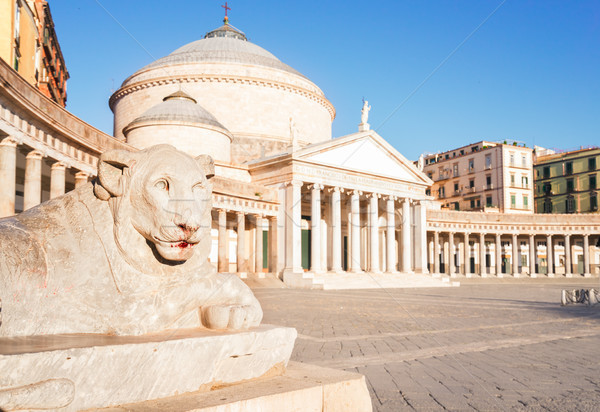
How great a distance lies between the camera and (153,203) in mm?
3549

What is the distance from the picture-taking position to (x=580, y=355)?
8.34m

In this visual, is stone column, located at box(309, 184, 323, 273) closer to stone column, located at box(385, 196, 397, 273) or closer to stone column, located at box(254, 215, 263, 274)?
stone column, located at box(254, 215, 263, 274)

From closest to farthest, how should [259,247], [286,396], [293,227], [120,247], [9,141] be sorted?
[286,396], [120,247], [9,141], [293,227], [259,247]

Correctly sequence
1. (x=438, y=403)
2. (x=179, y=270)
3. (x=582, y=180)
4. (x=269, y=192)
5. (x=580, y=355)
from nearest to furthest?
(x=179, y=270) < (x=438, y=403) < (x=580, y=355) < (x=269, y=192) < (x=582, y=180)

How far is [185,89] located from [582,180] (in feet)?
159

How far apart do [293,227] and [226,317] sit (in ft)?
95.0

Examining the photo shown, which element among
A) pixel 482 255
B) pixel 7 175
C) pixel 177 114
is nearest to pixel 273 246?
pixel 177 114

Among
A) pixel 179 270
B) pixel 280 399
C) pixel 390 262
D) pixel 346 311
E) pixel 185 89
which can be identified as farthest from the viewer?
pixel 185 89

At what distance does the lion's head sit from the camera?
354cm

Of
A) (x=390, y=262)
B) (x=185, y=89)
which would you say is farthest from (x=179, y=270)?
(x=185, y=89)

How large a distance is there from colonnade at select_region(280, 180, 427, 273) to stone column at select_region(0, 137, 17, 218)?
19.4m

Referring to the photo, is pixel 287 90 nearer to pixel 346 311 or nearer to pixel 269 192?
pixel 269 192

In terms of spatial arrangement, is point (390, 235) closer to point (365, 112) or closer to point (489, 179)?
point (365, 112)

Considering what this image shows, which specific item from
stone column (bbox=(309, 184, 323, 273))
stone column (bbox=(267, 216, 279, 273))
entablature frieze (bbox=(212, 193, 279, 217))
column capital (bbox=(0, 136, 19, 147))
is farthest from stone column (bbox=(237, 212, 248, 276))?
column capital (bbox=(0, 136, 19, 147))
